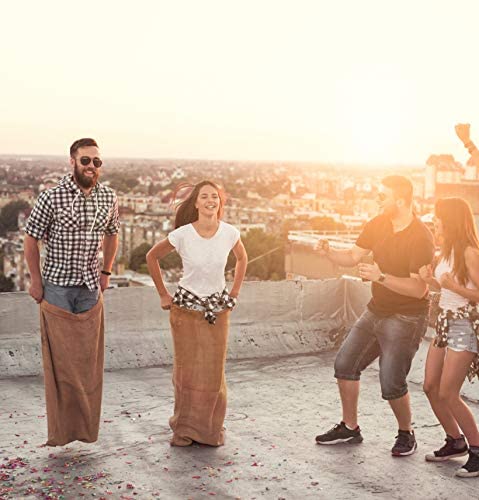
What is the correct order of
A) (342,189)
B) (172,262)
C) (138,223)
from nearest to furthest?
(172,262) → (138,223) → (342,189)

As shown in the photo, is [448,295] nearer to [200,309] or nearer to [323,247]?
[323,247]

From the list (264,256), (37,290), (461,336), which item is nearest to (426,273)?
(461,336)

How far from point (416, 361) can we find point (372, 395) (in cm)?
99

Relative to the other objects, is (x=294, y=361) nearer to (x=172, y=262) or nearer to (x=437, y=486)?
(x=437, y=486)

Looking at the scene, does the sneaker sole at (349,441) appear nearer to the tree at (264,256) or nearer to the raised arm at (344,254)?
the raised arm at (344,254)

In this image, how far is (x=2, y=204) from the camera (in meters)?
74.9

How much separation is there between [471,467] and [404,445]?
0.48 m

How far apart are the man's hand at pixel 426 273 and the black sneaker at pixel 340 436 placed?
3.44ft

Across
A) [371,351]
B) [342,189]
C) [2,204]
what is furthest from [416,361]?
[342,189]

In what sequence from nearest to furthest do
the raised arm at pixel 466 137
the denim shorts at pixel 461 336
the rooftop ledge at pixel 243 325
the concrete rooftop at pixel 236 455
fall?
the concrete rooftop at pixel 236 455, the denim shorts at pixel 461 336, the raised arm at pixel 466 137, the rooftop ledge at pixel 243 325

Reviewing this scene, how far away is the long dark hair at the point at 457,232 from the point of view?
5.01 meters

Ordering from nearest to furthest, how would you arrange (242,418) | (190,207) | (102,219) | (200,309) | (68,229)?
(68,229) < (102,219) < (200,309) < (190,207) < (242,418)

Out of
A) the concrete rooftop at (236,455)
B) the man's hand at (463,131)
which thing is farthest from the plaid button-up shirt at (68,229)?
the man's hand at (463,131)

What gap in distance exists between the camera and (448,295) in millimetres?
5082
